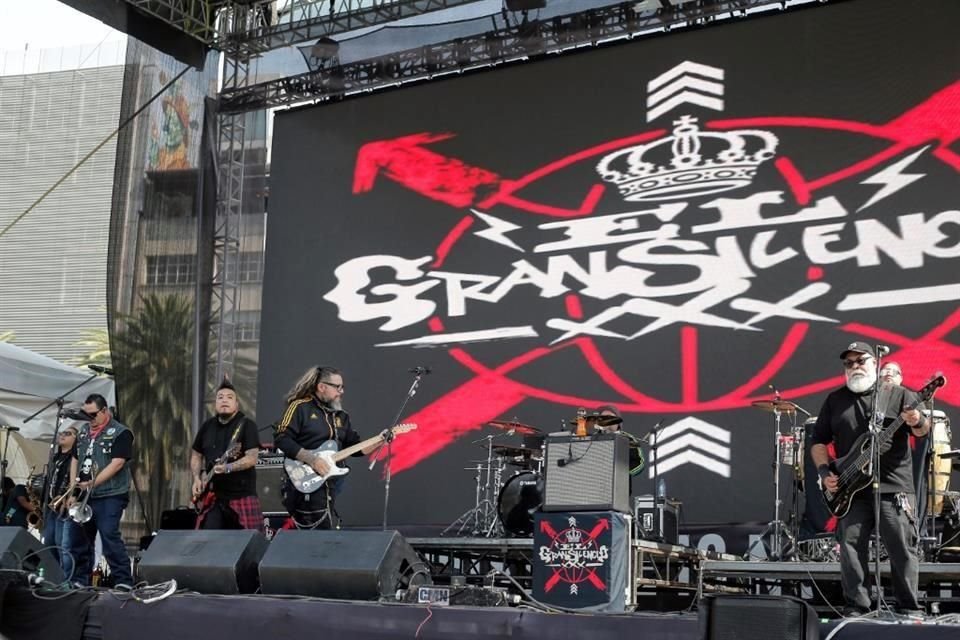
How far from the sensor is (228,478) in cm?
674

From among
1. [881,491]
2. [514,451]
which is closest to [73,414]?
[514,451]

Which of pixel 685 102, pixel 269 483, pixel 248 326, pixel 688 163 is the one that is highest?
pixel 685 102

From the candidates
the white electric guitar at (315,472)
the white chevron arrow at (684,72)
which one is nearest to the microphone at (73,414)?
the white electric guitar at (315,472)

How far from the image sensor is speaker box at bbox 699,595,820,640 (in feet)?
11.1

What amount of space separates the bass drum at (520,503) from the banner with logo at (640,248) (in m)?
0.36

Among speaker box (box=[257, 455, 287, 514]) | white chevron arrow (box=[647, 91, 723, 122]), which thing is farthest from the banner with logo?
speaker box (box=[257, 455, 287, 514])

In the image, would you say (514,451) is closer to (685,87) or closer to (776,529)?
(776,529)

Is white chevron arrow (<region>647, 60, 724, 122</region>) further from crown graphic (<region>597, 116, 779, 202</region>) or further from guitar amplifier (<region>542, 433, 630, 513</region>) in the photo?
guitar amplifier (<region>542, 433, 630, 513</region>)

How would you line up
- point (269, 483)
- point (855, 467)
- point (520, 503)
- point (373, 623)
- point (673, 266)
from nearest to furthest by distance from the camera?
point (373, 623) < point (855, 467) < point (520, 503) < point (673, 266) < point (269, 483)

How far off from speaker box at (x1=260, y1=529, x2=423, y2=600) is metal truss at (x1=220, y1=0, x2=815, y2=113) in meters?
5.94

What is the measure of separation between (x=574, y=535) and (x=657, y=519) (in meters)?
1.67

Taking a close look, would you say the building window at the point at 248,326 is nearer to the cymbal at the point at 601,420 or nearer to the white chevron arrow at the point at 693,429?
the white chevron arrow at the point at 693,429

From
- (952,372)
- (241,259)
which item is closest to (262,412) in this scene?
(241,259)

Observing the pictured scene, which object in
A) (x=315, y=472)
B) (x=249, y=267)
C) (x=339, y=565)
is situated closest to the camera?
(x=339, y=565)
